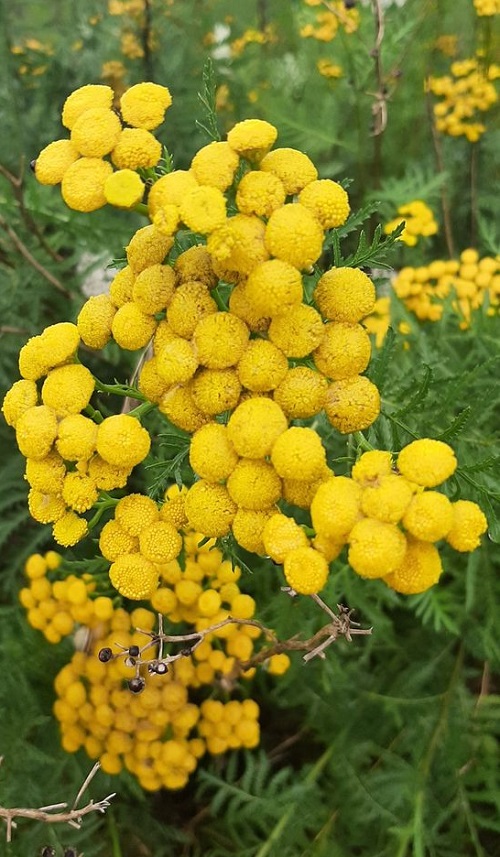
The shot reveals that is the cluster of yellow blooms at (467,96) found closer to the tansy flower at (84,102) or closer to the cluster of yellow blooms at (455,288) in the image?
the cluster of yellow blooms at (455,288)

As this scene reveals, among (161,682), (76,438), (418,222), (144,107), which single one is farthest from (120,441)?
(418,222)

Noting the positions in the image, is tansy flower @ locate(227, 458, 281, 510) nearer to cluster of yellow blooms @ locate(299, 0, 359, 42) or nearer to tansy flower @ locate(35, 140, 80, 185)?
tansy flower @ locate(35, 140, 80, 185)

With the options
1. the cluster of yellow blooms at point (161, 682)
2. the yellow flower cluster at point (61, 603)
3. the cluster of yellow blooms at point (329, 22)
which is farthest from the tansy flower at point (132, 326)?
the cluster of yellow blooms at point (329, 22)

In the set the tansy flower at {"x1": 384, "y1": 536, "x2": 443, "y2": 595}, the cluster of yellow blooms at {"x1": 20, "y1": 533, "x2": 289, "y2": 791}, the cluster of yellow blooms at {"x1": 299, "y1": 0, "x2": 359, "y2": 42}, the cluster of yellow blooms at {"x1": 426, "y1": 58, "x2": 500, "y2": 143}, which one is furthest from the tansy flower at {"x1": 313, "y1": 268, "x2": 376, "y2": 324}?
the cluster of yellow blooms at {"x1": 299, "y1": 0, "x2": 359, "y2": 42}

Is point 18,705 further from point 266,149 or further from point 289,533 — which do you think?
point 266,149

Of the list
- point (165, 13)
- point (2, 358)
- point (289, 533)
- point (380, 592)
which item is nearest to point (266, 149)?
point (289, 533)

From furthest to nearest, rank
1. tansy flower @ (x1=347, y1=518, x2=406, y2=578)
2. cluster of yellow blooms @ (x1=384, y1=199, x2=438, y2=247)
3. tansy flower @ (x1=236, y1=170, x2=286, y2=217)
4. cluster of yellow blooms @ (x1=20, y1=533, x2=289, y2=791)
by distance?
1. cluster of yellow blooms @ (x1=384, y1=199, x2=438, y2=247)
2. cluster of yellow blooms @ (x1=20, y1=533, x2=289, y2=791)
3. tansy flower @ (x1=236, y1=170, x2=286, y2=217)
4. tansy flower @ (x1=347, y1=518, x2=406, y2=578)
